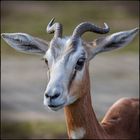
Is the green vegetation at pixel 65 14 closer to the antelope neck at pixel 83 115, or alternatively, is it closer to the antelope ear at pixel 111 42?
the antelope ear at pixel 111 42

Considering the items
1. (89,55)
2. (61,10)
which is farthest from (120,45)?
(61,10)

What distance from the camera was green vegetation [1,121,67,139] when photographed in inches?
575

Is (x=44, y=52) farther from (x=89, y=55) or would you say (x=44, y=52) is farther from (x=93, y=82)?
(x=93, y=82)

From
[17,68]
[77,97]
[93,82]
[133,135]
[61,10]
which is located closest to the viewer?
[77,97]

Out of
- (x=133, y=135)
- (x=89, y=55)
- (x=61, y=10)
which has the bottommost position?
(x=133, y=135)

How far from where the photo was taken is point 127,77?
20.5 meters

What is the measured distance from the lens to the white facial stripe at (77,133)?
26.4 ft

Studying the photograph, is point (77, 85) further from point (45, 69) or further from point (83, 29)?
point (45, 69)

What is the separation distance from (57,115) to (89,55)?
8221 mm

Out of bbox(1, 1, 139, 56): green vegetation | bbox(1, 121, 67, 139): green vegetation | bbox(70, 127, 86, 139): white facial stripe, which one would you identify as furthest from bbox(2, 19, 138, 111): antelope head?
bbox(1, 1, 139, 56): green vegetation

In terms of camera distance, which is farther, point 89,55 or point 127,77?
point 127,77

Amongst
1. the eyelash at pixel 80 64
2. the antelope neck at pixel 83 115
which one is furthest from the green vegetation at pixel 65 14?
the eyelash at pixel 80 64

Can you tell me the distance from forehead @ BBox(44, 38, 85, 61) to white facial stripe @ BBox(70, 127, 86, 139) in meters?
0.85

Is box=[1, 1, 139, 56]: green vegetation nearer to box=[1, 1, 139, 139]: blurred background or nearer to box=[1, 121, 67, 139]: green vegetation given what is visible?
box=[1, 1, 139, 139]: blurred background
